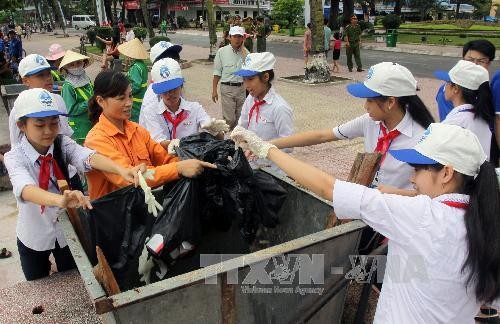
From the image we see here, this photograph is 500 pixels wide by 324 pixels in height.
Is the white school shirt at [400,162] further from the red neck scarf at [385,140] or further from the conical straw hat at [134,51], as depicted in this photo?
the conical straw hat at [134,51]

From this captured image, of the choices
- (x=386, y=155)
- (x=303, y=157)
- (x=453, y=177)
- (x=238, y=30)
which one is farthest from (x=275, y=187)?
(x=238, y=30)

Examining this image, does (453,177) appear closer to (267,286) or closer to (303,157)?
(267,286)

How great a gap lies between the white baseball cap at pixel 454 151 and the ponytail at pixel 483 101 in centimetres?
180

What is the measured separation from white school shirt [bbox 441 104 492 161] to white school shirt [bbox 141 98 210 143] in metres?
1.88

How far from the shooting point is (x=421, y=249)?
61.7 inches

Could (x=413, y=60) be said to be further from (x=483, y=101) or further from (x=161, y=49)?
(x=483, y=101)

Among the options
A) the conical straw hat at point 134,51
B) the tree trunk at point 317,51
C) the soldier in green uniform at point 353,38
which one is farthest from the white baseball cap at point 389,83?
the soldier in green uniform at point 353,38

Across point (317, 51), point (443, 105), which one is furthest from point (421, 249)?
point (317, 51)

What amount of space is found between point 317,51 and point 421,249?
10480 millimetres

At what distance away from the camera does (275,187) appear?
2.59m

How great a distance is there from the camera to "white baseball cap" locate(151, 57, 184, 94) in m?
3.25

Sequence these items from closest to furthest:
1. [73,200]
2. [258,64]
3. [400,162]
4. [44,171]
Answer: [73,200], [400,162], [44,171], [258,64]

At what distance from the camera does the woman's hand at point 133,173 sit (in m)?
2.24

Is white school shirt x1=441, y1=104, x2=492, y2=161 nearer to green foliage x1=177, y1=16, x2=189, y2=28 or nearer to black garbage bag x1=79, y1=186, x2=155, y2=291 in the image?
black garbage bag x1=79, y1=186, x2=155, y2=291
